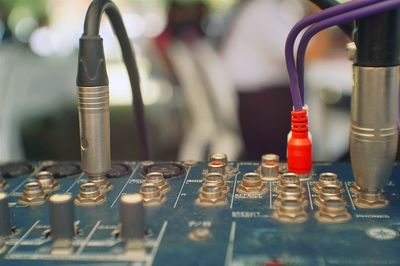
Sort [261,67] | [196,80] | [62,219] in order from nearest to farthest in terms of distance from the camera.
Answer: [62,219], [261,67], [196,80]

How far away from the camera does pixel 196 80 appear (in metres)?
2.66

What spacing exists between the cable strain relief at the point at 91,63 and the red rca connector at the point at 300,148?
10.0 inches

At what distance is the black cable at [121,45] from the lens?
2.43ft

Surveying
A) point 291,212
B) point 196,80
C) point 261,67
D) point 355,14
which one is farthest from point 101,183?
point 196,80

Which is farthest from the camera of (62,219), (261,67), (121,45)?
(261,67)

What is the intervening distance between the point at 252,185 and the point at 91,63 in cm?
25

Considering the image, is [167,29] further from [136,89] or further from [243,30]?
[136,89]

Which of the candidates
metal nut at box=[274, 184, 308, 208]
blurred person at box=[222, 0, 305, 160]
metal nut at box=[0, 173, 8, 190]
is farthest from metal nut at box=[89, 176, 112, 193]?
blurred person at box=[222, 0, 305, 160]

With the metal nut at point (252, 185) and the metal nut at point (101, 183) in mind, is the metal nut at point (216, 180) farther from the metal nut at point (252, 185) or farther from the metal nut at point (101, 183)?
the metal nut at point (101, 183)

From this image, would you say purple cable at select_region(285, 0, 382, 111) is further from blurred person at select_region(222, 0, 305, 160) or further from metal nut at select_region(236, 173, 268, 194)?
blurred person at select_region(222, 0, 305, 160)

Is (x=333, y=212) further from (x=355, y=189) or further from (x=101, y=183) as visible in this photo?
(x=101, y=183)

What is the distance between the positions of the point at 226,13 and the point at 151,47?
40 centimetres

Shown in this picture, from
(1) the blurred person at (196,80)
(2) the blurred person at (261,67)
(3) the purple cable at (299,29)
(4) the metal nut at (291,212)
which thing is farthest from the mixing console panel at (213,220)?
(1) the blurred person at (196,80)

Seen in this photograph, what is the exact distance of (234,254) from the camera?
60 cm
